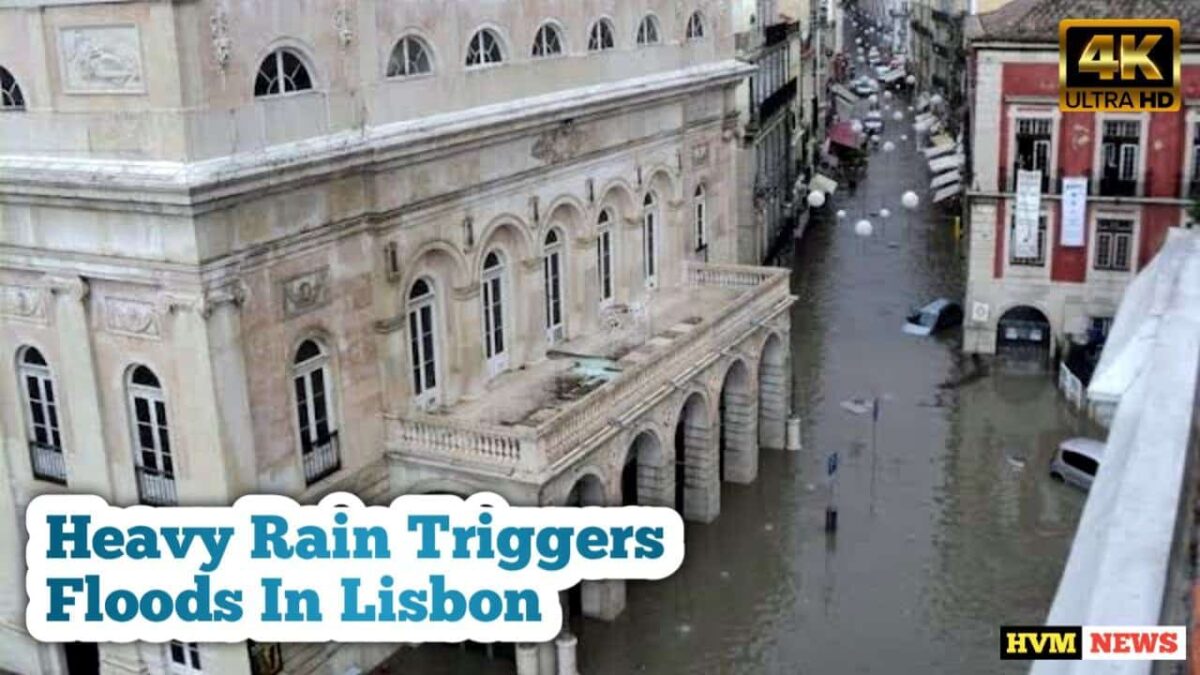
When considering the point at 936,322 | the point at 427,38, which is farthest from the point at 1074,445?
the point at 427,38

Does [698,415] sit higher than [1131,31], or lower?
lower

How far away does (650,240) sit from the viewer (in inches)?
1423

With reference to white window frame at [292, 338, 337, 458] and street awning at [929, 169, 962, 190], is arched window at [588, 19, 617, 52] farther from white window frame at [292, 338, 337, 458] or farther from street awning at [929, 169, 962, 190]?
street awning at [929, 169, 962, 190]

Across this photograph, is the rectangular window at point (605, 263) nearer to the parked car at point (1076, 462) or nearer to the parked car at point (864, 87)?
the parked car at point (1076, 462)

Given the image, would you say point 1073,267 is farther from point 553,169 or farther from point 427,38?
point 427,38

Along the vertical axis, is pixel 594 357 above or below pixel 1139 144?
below

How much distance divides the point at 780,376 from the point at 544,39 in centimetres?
1273

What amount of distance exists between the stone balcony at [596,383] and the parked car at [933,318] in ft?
44.4

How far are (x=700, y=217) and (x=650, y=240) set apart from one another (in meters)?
3.51

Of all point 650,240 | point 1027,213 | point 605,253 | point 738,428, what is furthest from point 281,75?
point 1027,213

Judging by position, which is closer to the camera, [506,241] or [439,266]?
[439,266]

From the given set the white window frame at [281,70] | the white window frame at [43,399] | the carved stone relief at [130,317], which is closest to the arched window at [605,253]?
the white window frame at [281,70]

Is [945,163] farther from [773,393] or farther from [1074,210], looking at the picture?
[773,393]

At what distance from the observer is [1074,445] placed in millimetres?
35000
